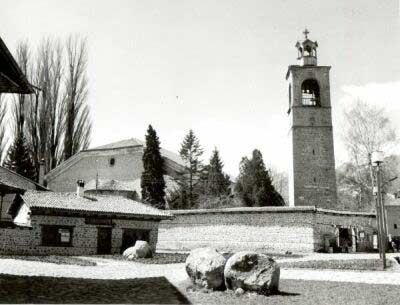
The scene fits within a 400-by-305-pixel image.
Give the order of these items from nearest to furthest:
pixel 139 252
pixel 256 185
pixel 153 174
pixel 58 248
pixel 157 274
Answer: pixel 157 274
pixel 139 252
pixel 58 248
pixel 256 185
pixel 153 174

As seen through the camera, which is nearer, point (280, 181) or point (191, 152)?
point (191, 152)

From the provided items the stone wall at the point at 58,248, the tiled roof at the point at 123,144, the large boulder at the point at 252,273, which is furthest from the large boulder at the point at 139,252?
the tiled roof at the point at 123,144

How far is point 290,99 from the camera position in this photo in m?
37.9

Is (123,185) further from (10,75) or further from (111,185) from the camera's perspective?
(10,75)

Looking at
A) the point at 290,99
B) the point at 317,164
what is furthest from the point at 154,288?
the point at 290,99

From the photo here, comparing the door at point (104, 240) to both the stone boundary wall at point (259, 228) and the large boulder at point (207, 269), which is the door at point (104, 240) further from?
the large boulder at point (207, 269)

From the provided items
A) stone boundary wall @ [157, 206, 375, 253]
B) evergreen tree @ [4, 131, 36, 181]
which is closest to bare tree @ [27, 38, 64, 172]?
Result: evergreen tree @ [4, 131, 36, 181]

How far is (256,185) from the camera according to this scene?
35.2m

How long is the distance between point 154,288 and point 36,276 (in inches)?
144

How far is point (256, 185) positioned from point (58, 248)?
18.7 metres

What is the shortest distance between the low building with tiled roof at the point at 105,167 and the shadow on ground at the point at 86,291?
31.7 metres

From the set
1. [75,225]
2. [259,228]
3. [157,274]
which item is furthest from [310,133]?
[157,274]

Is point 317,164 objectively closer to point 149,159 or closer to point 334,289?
point 149,159

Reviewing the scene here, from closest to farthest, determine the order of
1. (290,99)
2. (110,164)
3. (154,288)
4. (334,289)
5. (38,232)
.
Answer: (334,289) < (154,288) < (38,232) < (290,99) < (110,164)
